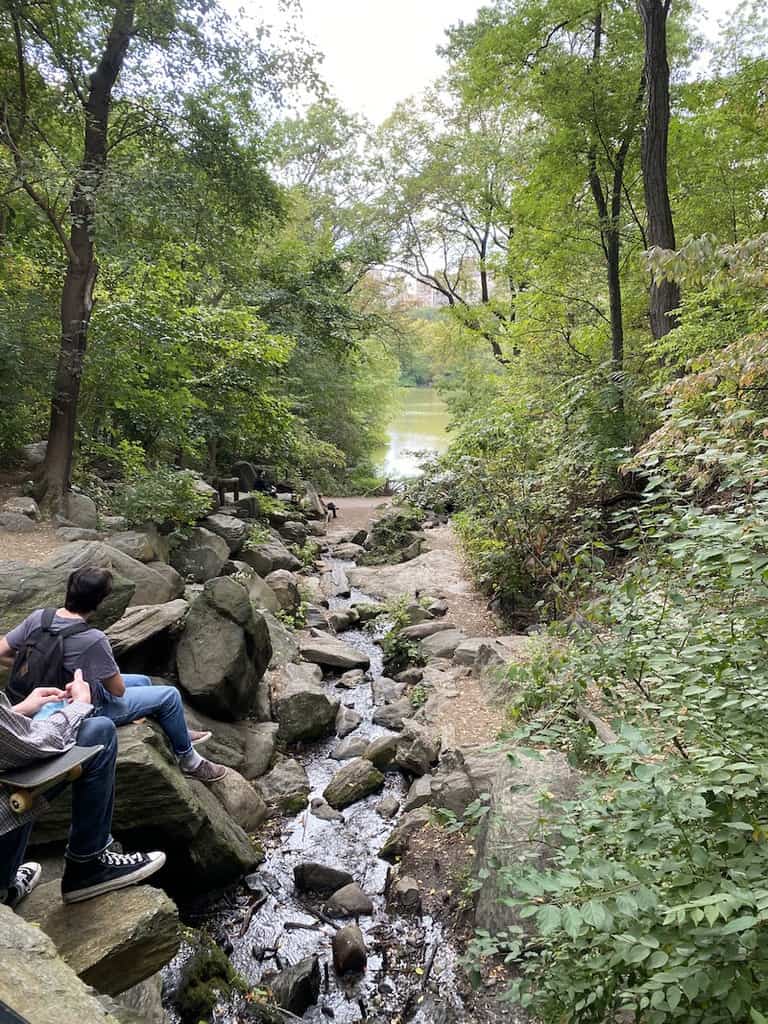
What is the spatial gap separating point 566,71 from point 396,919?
10217mm

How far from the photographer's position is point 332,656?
7883 millimetres

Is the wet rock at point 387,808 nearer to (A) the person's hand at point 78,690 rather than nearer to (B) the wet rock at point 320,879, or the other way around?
(B) the wet rock at point 320,879

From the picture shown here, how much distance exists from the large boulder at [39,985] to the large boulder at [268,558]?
864 centimetres

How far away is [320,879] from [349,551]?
34.5 ft

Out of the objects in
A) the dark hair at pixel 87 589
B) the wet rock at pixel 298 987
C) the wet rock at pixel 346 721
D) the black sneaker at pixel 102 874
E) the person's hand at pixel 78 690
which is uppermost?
the dark hair at pixel 87 589

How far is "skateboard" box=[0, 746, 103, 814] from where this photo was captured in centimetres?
229

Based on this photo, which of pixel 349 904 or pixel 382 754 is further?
pixel 382 754

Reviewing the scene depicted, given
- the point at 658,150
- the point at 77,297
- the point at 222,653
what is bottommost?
the point at 222,653

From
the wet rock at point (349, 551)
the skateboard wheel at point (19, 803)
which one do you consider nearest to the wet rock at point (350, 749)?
the skateboard wheel at point (19, 803)

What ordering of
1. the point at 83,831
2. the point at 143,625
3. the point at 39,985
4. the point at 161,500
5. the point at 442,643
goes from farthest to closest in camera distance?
the point at 161,500
the point at 442,643
the point at 143,625
the point at 83,831
the point at 39,985

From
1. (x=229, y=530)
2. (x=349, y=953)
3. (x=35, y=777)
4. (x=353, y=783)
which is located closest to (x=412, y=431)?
(x=229, y=530)

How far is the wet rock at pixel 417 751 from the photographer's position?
543 cm

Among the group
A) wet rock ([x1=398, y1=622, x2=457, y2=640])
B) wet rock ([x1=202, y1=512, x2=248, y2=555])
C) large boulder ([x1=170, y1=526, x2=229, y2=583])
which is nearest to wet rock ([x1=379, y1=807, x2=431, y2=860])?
wet rock ([x1=398, y1=622, x2=457, y2=640])

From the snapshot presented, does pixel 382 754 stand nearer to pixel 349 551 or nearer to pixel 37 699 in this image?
pixel 37 699
